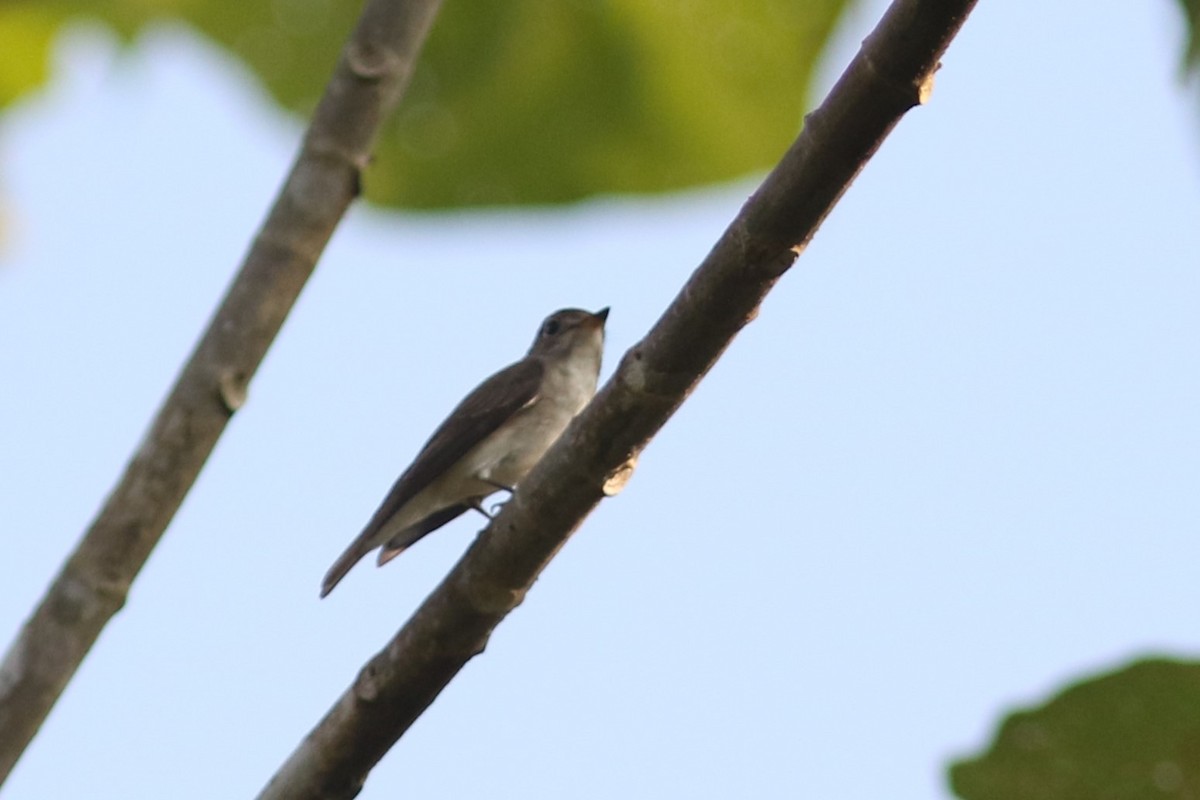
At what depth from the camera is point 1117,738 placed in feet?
4.51

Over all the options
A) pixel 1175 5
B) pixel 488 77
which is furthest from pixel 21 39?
pixel 1175 5

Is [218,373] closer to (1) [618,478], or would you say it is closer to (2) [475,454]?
(1) [618,478]

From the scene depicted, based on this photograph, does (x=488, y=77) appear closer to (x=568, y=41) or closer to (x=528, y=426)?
(x=568, y=41)

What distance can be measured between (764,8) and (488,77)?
592mm

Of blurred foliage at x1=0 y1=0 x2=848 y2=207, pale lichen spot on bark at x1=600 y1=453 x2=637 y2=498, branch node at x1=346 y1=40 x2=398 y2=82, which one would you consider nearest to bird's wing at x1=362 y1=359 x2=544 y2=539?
branch node at x1=346 y1=40 x2=398 y2=82

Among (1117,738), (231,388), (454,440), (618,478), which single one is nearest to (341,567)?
(454,440)

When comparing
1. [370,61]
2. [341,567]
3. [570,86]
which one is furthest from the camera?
[341,567]

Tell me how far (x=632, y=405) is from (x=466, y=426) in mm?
4177

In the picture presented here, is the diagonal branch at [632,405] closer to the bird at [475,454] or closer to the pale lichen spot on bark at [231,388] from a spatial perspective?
the pale lichen spot on bark at [231,388]

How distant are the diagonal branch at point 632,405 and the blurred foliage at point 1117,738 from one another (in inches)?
30.7

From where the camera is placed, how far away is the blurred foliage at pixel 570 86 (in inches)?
101

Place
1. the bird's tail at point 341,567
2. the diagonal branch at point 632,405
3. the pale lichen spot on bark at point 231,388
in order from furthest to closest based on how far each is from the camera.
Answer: the bird's tail at point 341,567
the pale lichen spot on bark at point 231,388
the diagonal branch at point 632,405

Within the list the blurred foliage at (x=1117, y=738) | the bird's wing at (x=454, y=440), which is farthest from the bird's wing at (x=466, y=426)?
the blurred foliage at (x=1117, y=738)

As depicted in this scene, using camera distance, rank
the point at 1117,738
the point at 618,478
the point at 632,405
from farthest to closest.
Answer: the point at 618,478 < the point at 632,405 < the point at 1117,738
